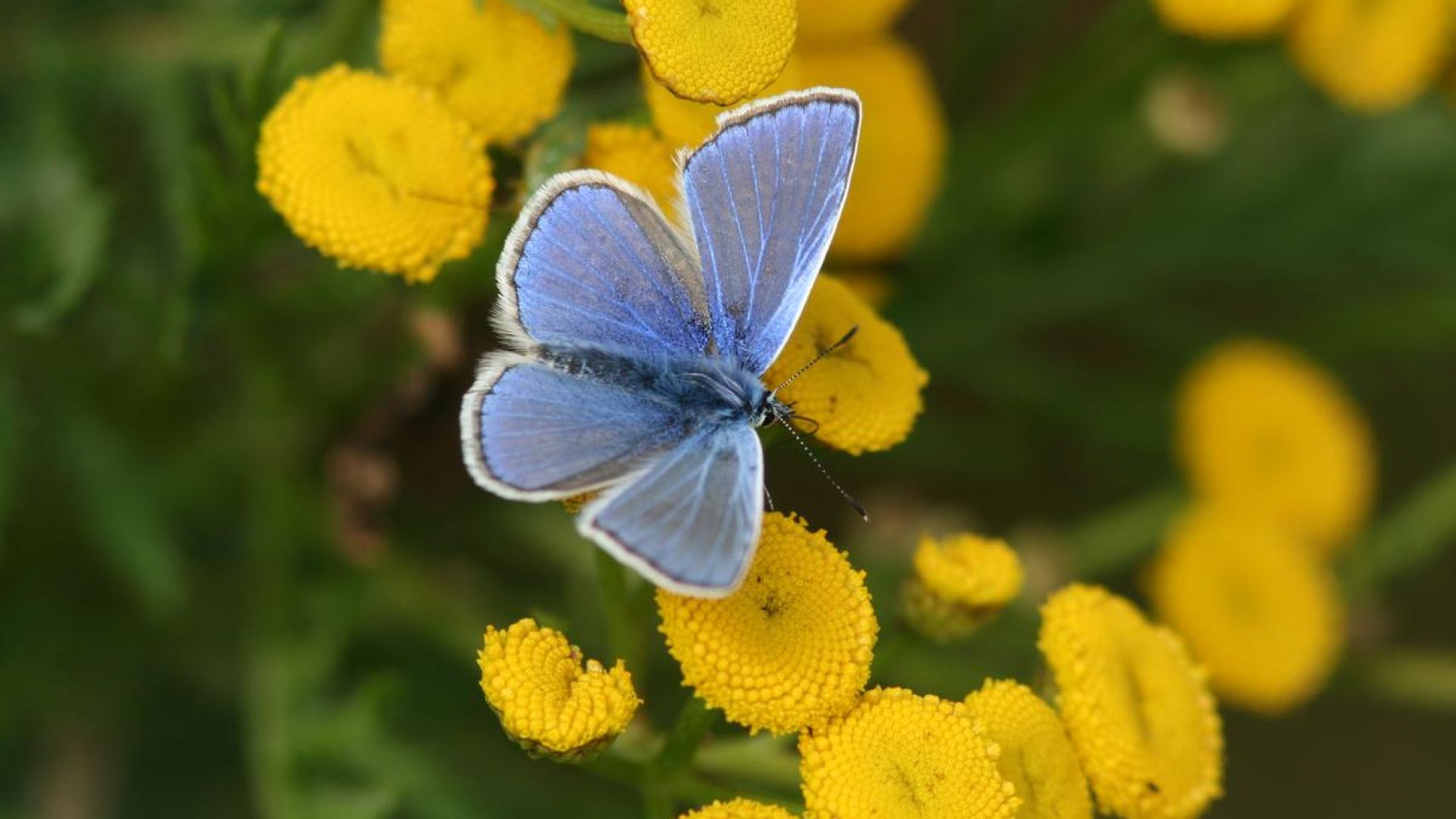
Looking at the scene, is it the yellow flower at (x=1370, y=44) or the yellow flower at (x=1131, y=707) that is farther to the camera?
the yellow flower at (x=1370, y=44)

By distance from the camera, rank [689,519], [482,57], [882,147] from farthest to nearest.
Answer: [882,147], [482,57], [689,519]

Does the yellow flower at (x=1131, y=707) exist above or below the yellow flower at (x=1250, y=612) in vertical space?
Result: above

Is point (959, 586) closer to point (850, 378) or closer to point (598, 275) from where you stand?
point (850, 378)

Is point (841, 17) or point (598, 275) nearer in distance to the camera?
point (598, 275)

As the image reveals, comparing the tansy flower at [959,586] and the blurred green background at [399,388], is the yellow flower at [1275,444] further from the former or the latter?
the tansy flower at [959,586]

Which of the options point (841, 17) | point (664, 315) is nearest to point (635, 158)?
point (664, 315)

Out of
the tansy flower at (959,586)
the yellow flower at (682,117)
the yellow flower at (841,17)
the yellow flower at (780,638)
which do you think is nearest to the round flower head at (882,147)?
the yellow flower at (841,17)

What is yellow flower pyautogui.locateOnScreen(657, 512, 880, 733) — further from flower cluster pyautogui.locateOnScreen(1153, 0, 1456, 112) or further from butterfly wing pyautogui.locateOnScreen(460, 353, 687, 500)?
flower cluster pyautogui.locateOnScreen(1153, 0, 1456, 112)
